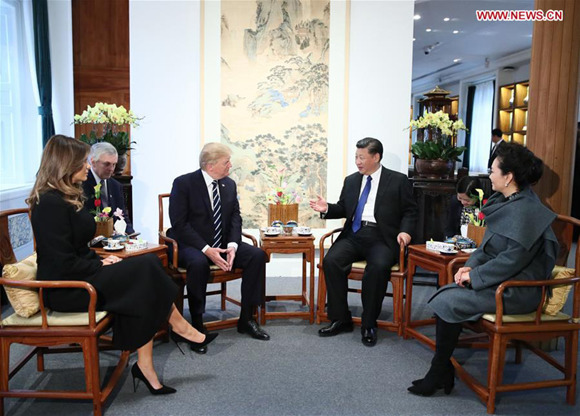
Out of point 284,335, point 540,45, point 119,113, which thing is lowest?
point 284,335

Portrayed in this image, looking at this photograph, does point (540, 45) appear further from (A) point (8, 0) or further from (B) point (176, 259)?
(A) point (8, 0)

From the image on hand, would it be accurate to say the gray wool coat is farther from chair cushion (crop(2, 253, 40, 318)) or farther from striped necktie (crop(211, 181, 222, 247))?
chair cushion (crop(2, 253, 40, 318))

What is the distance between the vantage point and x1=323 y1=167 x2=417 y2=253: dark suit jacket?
4.26 metres

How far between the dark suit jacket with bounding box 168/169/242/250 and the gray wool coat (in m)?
1.87

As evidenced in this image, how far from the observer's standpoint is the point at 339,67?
5.54 metres

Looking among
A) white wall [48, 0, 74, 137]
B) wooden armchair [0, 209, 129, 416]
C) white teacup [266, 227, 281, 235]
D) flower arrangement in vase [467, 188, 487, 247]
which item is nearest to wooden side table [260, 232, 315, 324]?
white teacup [266, 227, 281, 235]

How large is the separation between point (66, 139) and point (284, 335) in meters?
2.16

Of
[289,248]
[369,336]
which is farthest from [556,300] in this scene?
[289,248]

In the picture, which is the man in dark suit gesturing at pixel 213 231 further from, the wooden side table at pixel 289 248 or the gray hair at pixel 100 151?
the gray hair at pixel 100 151

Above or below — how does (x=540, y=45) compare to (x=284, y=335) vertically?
above

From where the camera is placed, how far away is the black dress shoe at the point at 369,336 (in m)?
3.86

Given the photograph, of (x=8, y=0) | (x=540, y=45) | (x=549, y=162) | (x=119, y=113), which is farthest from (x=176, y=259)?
(x=8, y=0)

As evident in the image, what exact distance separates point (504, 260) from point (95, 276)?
7.46 ft

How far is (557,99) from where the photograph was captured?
374 cm
